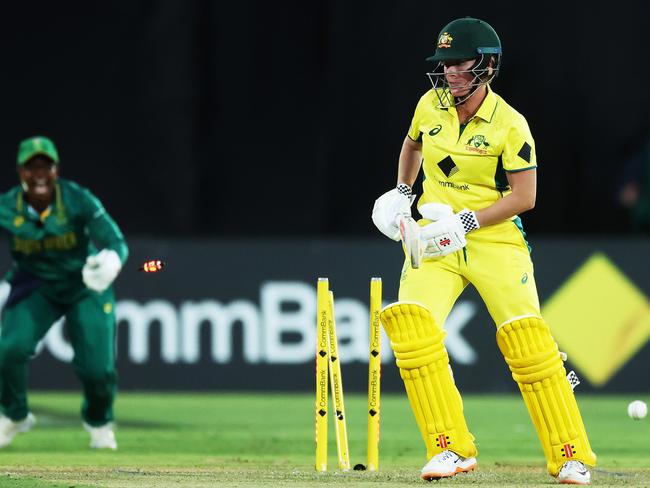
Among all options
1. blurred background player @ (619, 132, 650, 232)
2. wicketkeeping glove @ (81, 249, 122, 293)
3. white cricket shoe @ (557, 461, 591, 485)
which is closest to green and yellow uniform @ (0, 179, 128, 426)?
wicketkeeping glove @ (81, 249, 122, 293)

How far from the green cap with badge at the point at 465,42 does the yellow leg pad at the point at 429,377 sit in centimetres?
94

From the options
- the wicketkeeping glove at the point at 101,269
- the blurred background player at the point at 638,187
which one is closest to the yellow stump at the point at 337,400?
the wicketkeeping glove at the point at 101,269

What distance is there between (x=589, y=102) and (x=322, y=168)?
1.86m

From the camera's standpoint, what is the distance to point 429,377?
6207 millimetres

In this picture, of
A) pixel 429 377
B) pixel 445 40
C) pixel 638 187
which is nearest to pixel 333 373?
pixel 429 377

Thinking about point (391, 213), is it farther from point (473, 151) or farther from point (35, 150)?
point (35, 150)

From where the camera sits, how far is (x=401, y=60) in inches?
433

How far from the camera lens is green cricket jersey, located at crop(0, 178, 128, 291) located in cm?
777

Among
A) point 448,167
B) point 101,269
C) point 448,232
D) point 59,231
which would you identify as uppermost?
point 448,167

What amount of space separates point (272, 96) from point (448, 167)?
4.97 m

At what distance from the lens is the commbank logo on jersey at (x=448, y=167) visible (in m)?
6.25

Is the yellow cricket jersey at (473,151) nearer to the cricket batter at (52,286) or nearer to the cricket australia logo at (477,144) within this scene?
the cricket australia logo at (477,144)

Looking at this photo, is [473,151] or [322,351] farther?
[322,351]

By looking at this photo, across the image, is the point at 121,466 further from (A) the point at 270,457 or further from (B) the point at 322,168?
(B) the point at 322,168
